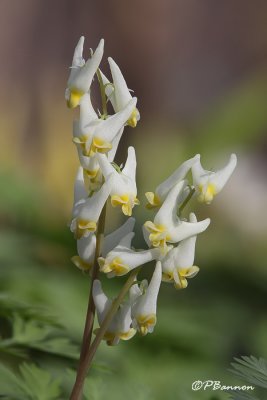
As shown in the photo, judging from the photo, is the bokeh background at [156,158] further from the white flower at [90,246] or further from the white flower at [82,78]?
the white flower at [82,78]

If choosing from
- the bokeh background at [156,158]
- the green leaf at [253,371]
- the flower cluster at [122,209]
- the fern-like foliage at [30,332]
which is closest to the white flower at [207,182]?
the flower cluster at [122,209]

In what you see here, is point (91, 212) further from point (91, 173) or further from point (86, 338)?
point (86, 338)

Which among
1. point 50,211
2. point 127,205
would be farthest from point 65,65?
point 127,205

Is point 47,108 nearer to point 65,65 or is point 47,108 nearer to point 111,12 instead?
point 65,65

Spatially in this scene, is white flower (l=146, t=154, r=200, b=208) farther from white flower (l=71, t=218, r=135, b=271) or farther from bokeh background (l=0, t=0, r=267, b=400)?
bokeh background (l=0, t=0, r=267, b=400)

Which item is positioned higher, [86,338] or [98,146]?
[98,146]

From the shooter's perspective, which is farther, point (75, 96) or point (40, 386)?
point (40, 386)

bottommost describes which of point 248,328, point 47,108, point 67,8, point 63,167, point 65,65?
point 248,328

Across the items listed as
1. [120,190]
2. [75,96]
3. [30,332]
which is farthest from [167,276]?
[30,332]
